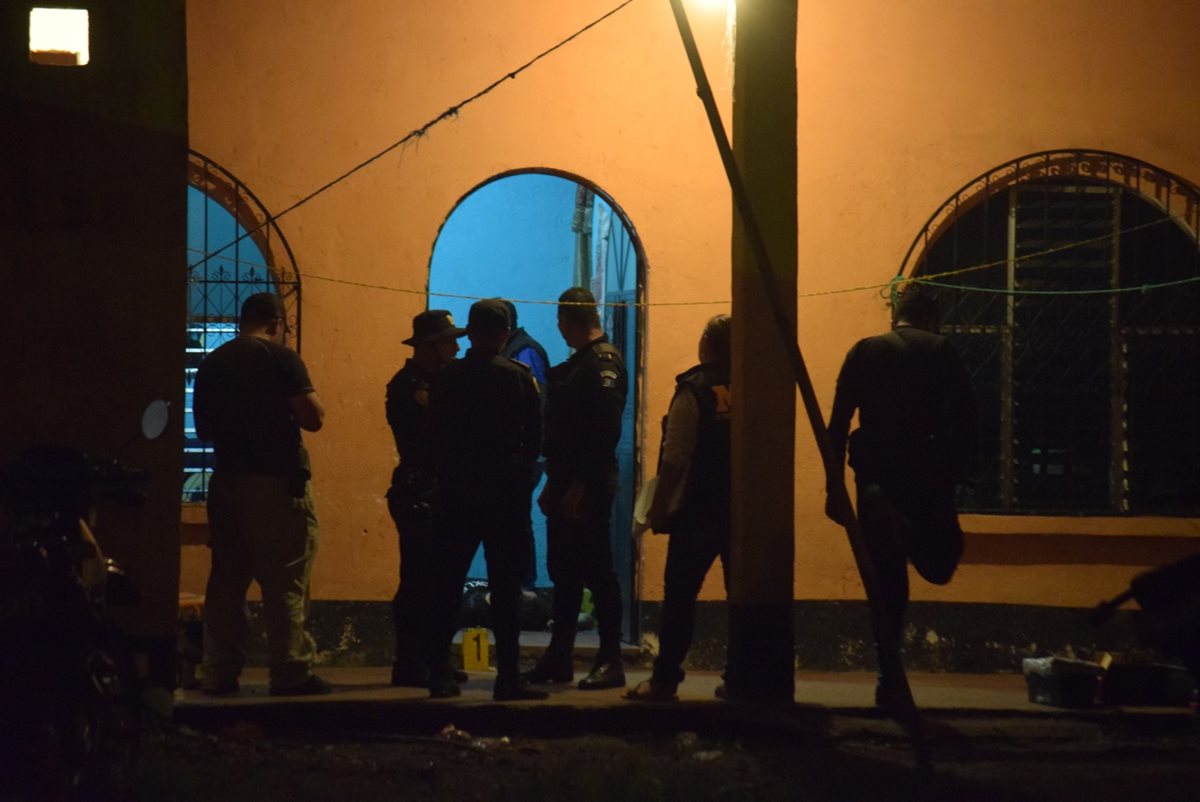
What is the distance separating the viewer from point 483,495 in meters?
7.39

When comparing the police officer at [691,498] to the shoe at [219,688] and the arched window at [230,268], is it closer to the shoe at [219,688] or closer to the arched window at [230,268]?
the shoe at [219,688]

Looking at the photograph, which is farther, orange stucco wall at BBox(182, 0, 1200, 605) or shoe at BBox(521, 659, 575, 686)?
orange stucco wall at BBox(182, 0, 1200, 605)

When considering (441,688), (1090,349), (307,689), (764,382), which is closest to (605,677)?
(441,688)

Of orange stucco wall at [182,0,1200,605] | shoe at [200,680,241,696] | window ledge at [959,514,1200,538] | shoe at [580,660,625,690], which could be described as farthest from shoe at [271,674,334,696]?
window ledge at [959,514,1200,538]

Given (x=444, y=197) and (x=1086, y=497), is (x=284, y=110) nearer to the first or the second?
(x=444, y=197)

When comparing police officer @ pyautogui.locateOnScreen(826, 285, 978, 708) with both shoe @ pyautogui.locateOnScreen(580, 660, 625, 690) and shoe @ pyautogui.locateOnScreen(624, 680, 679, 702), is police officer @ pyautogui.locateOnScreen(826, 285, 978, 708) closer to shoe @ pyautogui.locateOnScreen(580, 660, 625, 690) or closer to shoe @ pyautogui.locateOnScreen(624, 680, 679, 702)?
shoe @ pyautogui.locateOnScreen(624, 680, 679, 702)

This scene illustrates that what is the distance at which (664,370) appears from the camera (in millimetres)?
9500

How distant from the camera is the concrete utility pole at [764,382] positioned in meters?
7.27

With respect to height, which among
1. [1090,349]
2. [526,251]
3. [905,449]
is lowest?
[905,449]

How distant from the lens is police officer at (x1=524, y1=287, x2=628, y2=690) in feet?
26.0

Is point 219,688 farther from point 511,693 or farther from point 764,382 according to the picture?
point 764,382

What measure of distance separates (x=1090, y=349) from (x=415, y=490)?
13.4 feet

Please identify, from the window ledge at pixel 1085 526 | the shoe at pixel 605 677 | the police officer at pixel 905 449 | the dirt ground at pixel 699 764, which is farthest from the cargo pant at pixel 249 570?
the window ledge at pixel 1085 526

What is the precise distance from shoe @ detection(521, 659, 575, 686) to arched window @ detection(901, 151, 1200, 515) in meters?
2.76
